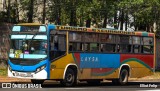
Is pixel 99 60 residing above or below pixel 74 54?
below

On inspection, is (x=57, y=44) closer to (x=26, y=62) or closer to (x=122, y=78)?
(x=26, y=62)

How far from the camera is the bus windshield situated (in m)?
19.0

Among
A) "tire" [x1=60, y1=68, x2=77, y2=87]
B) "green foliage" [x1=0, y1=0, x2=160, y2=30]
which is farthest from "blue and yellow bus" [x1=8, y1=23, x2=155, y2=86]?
"green foliage" [x1=0, y1=0, x2=160, y2=30]

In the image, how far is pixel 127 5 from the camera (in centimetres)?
3272

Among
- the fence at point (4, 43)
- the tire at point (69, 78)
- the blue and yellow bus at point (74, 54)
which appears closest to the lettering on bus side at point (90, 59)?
the blue and yellow bus at point (74, 54)

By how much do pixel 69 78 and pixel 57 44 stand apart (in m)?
1.88

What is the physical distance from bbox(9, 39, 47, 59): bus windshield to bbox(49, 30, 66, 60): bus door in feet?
1.32

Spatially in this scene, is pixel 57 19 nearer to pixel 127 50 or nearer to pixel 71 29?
pixel 127 50

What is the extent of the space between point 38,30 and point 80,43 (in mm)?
2675

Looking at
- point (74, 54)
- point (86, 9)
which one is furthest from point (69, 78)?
point (86, 9)

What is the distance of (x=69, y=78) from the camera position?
20219 millimetres

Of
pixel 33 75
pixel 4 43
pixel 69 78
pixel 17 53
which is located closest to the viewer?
pixel 33 75

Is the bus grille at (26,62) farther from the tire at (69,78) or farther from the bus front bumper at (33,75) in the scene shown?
the tire at (69,78)

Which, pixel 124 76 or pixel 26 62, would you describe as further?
pixel 124 76
